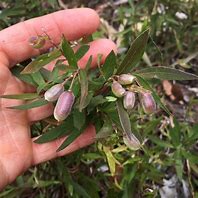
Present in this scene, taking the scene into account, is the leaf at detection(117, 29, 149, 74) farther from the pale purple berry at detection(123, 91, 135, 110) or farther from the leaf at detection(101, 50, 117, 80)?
the pale purple berry at detection(123, 91, 135, 110)

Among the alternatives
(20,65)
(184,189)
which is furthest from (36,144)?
(184,189)

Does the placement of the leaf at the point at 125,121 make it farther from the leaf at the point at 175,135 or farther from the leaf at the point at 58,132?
the leaf at the point at 175,135

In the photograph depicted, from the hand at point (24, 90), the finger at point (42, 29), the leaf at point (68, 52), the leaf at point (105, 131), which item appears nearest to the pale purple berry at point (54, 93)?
the leaf at point (68, 52)

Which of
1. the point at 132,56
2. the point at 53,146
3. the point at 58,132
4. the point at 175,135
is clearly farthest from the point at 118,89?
the point at 175,135

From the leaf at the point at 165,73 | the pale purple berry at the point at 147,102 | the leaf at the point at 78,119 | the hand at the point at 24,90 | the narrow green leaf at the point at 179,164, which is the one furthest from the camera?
the narrow green leaf at the point at 179,164

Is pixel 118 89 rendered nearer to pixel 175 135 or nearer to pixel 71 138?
pixel 71 138

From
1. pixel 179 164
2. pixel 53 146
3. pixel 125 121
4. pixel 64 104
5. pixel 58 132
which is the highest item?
pixel 64 104

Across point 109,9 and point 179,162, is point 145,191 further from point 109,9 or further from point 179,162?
point 109,9

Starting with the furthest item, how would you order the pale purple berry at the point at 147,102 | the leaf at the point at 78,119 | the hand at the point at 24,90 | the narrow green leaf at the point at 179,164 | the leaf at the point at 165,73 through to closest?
the narrow green leaf at the point at 179,164 < the hand at the point at 24,90 < the leaf at the point at 78,119 < the leaf at the point at 165,73 < the pale purple berry at the point at 147,102
